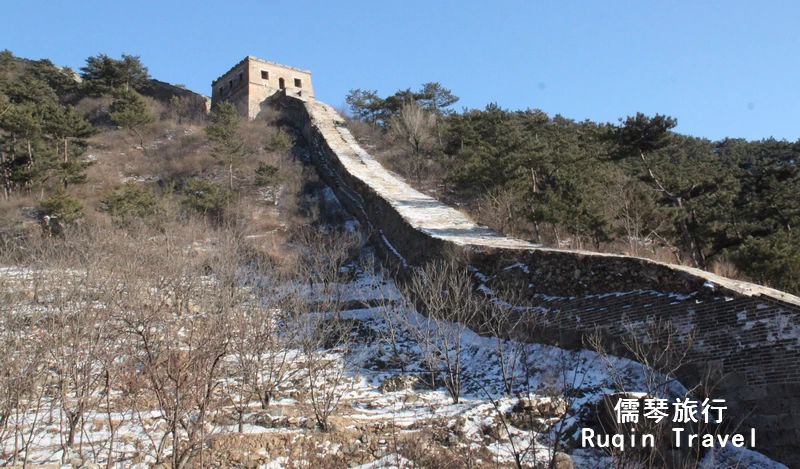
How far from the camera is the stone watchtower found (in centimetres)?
3092

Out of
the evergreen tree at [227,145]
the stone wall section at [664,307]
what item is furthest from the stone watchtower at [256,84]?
the stone wall section at [664,307]

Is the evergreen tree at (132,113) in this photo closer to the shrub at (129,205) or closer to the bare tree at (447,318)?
the shrub at (129,205)

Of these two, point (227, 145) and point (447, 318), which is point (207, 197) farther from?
point (447, 318)

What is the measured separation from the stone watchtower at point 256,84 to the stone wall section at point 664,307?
782 inches

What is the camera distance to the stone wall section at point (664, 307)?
689cm

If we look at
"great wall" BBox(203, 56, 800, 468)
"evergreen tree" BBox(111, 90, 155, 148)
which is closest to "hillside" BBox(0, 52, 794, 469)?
"great wall" BBox(203, 56, 800, 468)

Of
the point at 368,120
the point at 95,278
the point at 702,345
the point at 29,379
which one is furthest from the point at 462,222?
the point at 368,120

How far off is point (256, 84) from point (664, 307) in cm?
2808

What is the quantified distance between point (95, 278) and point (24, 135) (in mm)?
12282

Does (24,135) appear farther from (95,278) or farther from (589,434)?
(589,434)

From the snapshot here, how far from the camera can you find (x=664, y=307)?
802 cm

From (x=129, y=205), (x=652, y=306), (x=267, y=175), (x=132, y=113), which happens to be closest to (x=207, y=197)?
(x=267, y=175)

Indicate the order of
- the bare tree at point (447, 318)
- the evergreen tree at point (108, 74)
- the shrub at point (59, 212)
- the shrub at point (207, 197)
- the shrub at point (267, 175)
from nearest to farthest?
the bare tree at point (447, 318) < the shrub at point (59, 212) < the shrub at point (207, 197) < the shrub at point (267, 175) < the evergreen tree at point (108, 74)

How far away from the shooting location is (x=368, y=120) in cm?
3181
